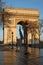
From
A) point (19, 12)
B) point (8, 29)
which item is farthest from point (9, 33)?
point (19, 12)

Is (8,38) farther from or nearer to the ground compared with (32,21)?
nearer to the ground

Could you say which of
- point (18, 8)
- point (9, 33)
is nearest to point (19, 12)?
point (18, 8)

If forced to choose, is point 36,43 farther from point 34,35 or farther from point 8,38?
point 8,38

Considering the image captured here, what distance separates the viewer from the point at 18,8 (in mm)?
64500

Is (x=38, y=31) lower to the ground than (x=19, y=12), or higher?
lower

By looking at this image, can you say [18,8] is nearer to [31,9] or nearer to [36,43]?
[31,9]

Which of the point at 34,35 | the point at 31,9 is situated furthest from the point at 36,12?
the point at 34,35

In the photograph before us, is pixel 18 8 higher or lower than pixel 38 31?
higher

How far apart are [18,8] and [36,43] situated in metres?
9.18

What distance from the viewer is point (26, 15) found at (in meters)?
64.9

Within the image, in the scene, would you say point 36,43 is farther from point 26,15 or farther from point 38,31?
point 26,15

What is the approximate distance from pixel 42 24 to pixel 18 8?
708cm

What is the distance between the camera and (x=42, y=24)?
203 ft

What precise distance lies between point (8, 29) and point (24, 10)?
5984 millimetres
